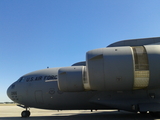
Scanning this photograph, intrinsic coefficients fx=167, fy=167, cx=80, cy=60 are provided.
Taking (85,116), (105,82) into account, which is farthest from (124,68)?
(85,116)

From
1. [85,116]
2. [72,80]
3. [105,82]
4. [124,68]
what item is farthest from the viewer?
[85,116]

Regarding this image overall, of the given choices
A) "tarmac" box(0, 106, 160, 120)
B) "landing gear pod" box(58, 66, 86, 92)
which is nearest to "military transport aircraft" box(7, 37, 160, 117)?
"landing gear pod" box(58, 66, 86, 92)

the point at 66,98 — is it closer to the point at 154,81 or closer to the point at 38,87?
the point at 38,87

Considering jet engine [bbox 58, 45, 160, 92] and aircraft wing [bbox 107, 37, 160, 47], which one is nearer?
jet engine [bbox 58, 45, 160, 92]

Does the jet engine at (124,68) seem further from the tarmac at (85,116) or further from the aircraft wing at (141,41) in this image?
the tarmac at (85,116)

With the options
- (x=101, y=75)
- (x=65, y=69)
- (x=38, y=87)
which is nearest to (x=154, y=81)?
(x=101, y=75)

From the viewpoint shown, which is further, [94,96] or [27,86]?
[27,86]

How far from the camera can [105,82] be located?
8898 millimetres

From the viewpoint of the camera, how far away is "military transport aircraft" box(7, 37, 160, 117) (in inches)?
346

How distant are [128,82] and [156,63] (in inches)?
69.0

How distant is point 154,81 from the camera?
8852 mm

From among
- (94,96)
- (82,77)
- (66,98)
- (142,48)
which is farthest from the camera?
(66,98)

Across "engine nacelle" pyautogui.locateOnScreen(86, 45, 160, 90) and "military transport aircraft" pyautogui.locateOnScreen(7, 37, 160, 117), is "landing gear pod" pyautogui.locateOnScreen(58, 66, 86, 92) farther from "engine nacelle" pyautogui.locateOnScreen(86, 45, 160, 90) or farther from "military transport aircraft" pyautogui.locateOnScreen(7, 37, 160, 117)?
"engine nacelle" pyautogui.locateOnScreen(86, 45, 160, 90)

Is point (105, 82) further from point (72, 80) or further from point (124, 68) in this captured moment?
point (72, 80)
